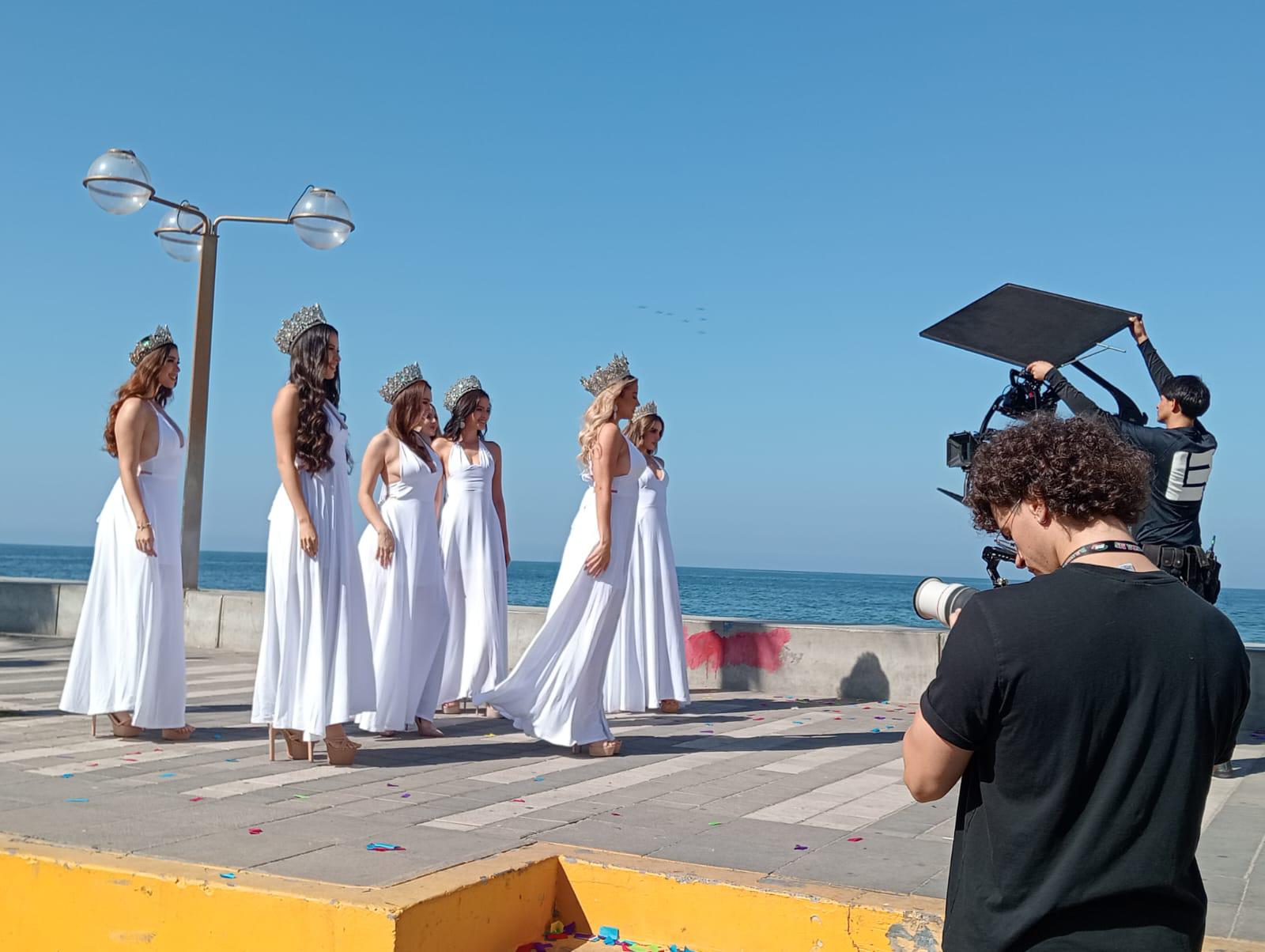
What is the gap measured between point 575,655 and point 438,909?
3.66m

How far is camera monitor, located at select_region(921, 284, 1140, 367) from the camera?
6.32 meters

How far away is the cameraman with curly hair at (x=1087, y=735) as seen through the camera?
204 cm

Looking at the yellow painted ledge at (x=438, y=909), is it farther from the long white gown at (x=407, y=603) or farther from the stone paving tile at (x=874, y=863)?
the long white gown at (x=407, y=603)

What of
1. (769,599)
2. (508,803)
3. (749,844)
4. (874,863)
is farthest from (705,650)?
(769,599)

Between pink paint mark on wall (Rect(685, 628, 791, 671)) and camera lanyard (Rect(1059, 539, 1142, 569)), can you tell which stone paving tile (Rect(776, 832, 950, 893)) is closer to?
camera lanyard (Rect(1059, 539, 1142, 569))

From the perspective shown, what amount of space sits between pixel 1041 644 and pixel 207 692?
27.4ft

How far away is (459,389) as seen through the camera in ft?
28.8

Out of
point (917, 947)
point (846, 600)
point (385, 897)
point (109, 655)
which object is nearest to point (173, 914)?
point (385, 897)

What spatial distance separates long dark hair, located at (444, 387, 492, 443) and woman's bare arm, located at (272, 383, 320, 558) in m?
2.42

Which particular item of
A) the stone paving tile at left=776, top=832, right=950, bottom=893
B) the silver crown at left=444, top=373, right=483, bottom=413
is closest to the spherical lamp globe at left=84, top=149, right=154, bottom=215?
the silver crown at left=444, top=373, right=483, bottom=413

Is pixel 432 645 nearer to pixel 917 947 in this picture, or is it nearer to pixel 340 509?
pixel 340 509

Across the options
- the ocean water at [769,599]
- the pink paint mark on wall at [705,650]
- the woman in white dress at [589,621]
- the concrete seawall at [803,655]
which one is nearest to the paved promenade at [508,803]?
the woman in white dress at [589,621]

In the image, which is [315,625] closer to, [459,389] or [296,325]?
[296,325]

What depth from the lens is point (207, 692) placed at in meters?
9.29
